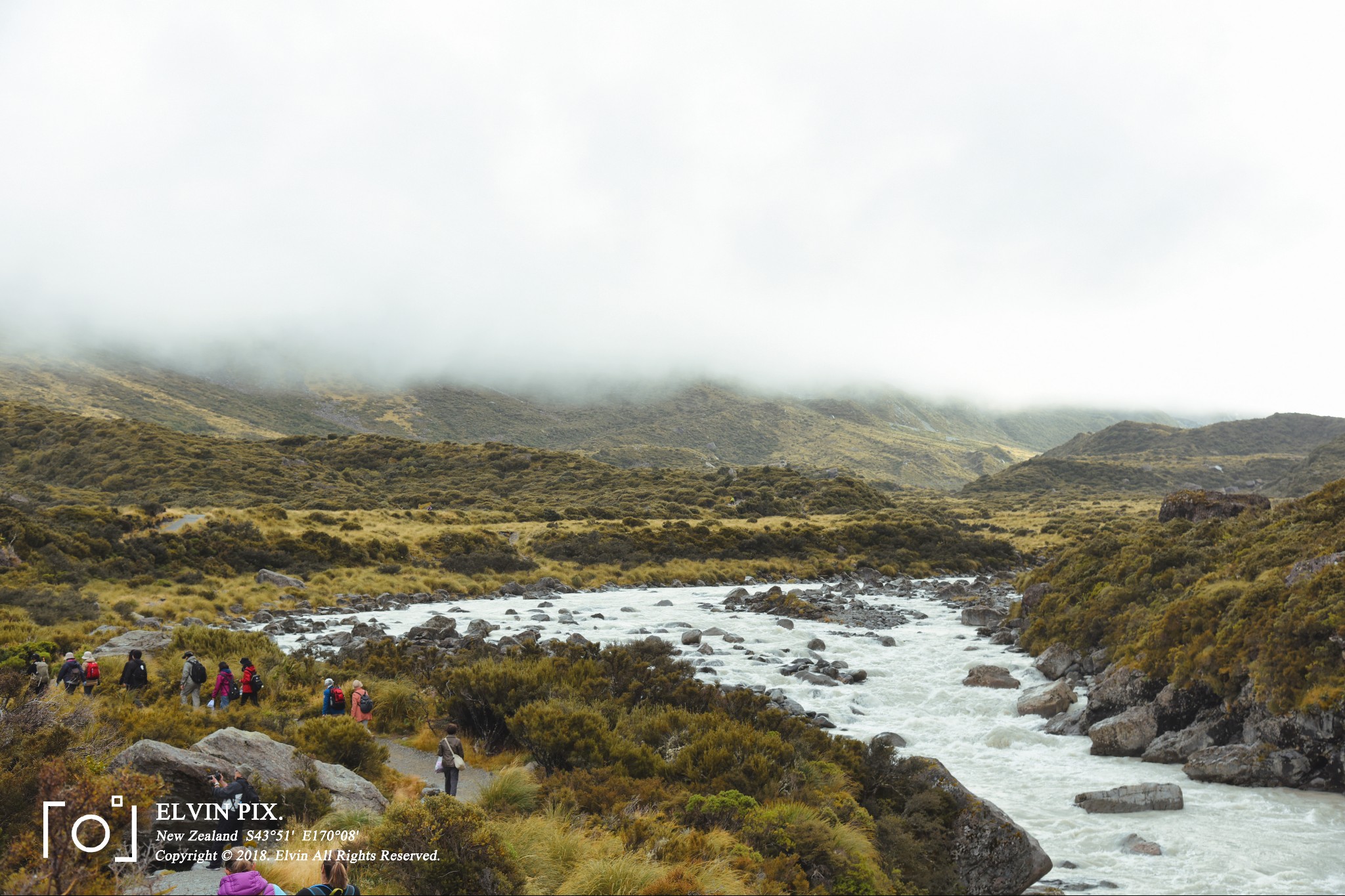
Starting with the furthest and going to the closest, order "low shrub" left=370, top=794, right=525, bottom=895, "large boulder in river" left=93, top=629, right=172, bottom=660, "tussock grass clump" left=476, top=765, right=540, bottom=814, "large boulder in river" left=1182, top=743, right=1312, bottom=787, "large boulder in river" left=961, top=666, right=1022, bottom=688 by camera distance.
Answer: "large boulder in river" left=961, top=666, right=1022, bottom=688 < "large boulder in river" left=93, top=629, right=172, bottom=660 < "large boulder in river" left=1182, top=743, right=1312, bottom=787 < "tussock grass clump" left=476, top=765, right=540, bottom=814 < "low shrub" left=370, top=794, right=525, bottom=895

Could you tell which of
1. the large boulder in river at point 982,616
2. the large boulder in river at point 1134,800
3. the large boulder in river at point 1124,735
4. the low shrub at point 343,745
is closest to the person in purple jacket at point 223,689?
the low shrub at point 343,745

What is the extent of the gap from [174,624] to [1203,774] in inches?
1311

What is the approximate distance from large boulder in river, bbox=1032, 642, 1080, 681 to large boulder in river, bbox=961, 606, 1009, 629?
323 inches

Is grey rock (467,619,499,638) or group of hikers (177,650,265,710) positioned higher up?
group of hikers (177,650,265,710)

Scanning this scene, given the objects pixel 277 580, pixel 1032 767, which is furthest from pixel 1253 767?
pixel 277 580

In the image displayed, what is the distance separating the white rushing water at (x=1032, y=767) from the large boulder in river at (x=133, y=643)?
414 centimetres

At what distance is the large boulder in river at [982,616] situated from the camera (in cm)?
3107

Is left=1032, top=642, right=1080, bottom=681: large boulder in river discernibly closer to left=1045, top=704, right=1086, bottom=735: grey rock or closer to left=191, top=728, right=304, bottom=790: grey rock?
left=1045, top=704, right=1086, bottom=735: grey rock

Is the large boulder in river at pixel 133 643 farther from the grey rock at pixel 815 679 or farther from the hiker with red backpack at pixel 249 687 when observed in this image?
the grey rock at pixel 815 679

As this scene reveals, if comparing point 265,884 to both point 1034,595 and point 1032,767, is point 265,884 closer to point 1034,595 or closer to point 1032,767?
point 1032,767

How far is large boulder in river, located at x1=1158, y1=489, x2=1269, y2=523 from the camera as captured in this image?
28875 millimetres

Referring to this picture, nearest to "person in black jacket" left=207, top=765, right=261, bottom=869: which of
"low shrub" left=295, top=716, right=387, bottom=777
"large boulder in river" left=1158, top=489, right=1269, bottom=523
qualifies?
"low shrub" left=295, top=716, right=387, bottom=777

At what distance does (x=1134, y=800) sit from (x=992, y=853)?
4.22 metres

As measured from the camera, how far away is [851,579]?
165ft
